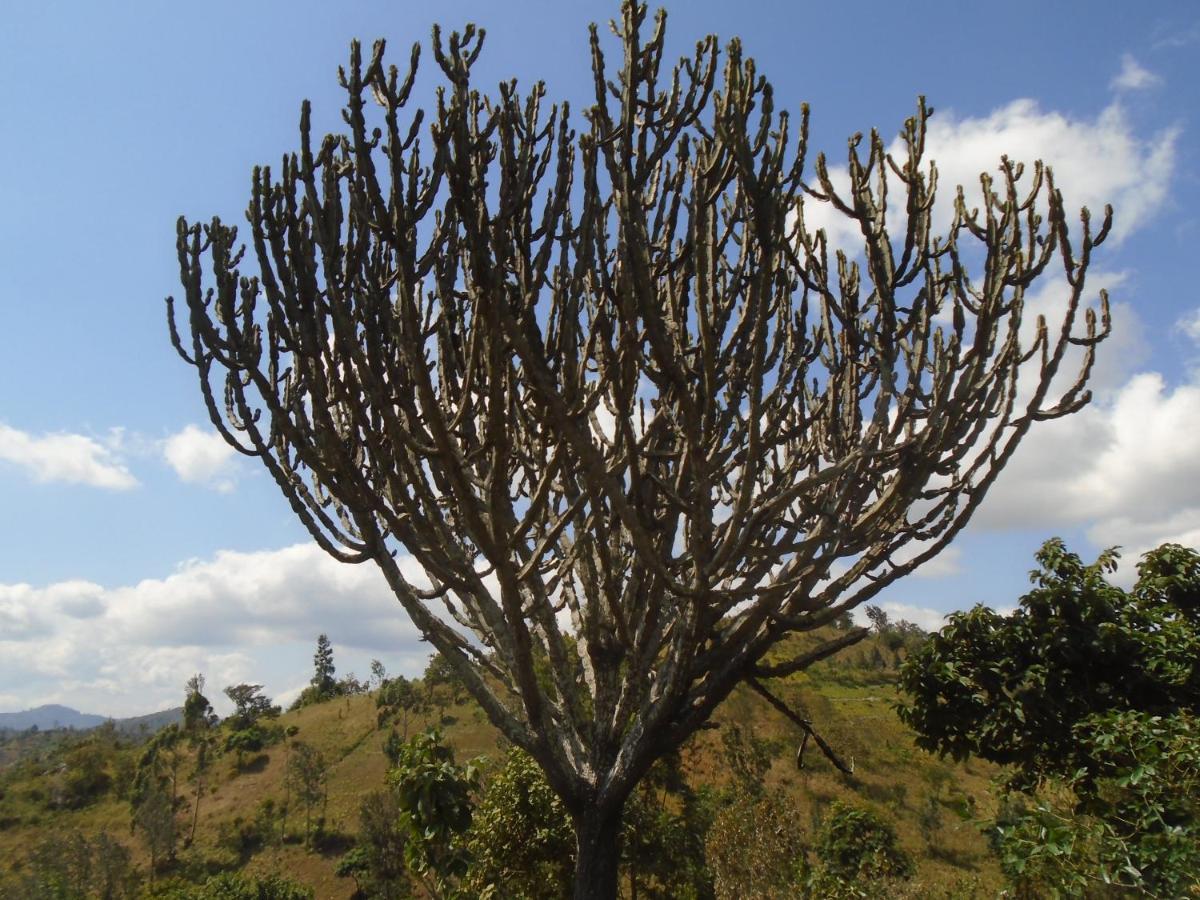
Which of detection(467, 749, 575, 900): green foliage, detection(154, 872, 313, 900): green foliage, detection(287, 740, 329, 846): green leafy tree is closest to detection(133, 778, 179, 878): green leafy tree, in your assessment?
detection(287, 740, 329, 846): green leafy tree

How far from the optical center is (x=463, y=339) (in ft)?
18.6

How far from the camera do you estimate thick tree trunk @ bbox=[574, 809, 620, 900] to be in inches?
199

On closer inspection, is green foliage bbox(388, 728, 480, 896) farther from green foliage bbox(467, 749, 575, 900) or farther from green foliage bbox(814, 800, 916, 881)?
green foliage bbox(814, 800, 916, 881)

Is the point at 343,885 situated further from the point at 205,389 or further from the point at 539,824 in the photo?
the point at 205,389

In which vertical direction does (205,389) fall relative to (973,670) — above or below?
above

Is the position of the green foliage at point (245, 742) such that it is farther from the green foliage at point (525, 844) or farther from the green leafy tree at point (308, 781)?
the green foliage at point (525, 844)

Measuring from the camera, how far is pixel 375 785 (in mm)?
36344

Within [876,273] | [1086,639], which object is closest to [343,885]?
[1086,639]

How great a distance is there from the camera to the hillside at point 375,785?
27000 millimetres

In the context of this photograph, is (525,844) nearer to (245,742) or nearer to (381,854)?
(381,854)

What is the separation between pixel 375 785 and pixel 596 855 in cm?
3584

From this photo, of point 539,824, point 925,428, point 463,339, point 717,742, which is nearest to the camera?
point 925,428

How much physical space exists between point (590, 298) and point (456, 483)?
2.39m

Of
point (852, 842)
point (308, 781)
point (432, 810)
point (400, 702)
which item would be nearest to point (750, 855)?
point (432, 810)
